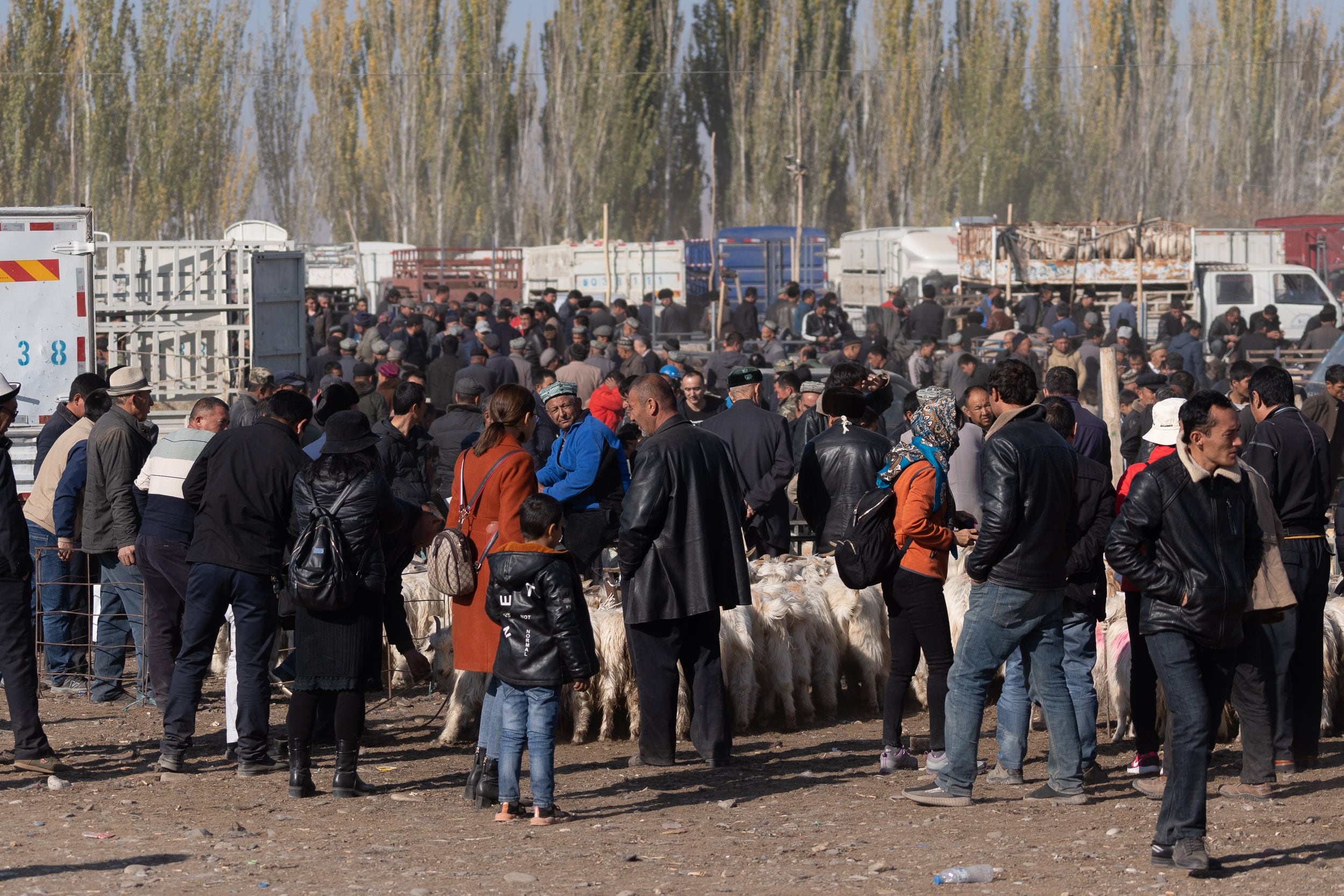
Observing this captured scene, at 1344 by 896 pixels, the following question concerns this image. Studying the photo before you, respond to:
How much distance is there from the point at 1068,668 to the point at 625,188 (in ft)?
160

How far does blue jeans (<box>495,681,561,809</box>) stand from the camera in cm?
631

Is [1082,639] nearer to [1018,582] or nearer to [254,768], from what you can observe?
[1018,582]

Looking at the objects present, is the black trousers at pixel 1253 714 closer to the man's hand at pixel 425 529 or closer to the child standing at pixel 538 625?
the child standing at pixel 538 625

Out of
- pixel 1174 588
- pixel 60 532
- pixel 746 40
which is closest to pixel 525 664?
pixel 1174 588

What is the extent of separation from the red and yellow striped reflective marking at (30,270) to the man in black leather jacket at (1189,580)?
8.16m

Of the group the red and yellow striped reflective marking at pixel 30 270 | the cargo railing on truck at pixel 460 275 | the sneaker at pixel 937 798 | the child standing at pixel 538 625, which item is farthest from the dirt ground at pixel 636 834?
the cargo railing on truck at pixel 460 275

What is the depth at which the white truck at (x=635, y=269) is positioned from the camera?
3456 centimetres

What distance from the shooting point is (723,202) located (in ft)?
182

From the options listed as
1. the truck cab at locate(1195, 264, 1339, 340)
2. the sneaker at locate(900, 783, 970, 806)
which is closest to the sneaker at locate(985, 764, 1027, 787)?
the sneaker at locate(900, 783, 970, 806)

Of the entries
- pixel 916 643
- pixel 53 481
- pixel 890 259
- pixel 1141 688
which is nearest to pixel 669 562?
pixel 916 643

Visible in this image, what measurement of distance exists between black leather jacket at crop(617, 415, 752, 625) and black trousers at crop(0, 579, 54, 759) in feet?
9.06

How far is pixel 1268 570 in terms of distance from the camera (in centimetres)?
615

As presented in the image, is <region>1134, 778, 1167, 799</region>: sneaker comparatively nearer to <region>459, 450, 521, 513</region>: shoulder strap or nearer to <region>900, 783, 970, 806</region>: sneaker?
<region>900, 783, 970, 806</region>: sneaker

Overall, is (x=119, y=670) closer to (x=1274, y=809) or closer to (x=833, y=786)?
(x=833, y=786)
